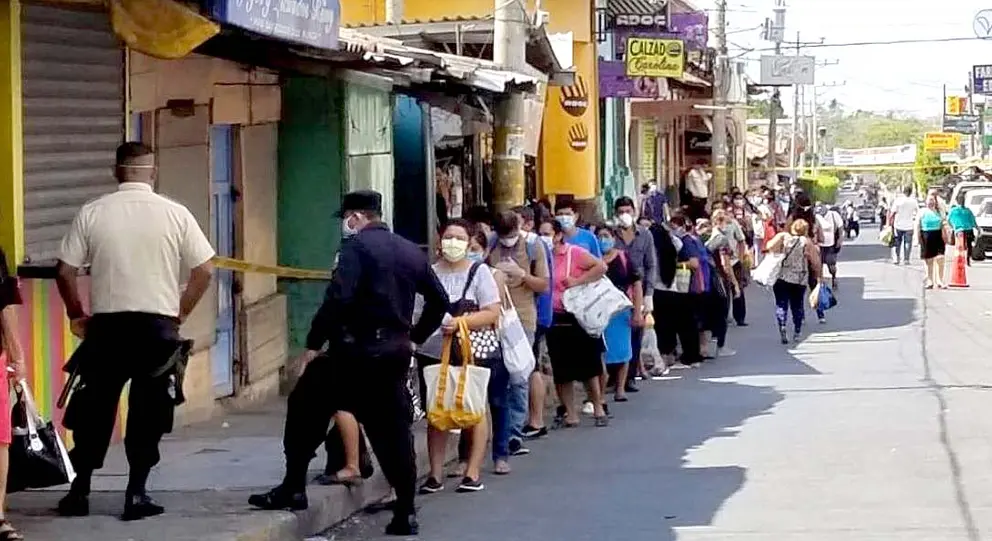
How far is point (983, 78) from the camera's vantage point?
2391 inches

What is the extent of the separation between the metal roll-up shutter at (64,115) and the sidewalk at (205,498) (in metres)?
1.40

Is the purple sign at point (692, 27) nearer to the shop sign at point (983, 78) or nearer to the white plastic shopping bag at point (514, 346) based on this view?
the white plastic shopping bag at point (514, 346)

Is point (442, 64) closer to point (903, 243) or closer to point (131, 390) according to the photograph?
point (131, 390)

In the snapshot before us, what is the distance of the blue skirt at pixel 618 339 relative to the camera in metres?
14.4

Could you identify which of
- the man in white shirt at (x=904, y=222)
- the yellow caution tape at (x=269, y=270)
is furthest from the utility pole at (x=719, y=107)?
the yellow caution tape at (x=269, y=270)

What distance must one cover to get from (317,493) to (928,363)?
10705 millimetres

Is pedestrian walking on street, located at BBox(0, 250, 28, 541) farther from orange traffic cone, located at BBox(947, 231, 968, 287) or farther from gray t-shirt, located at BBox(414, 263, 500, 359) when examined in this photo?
orange traffic cone, located at BBox(947, 231, 968, 287)

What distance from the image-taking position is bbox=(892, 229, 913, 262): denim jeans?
38156mm

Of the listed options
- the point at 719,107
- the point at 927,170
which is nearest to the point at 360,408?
the point at 719,107

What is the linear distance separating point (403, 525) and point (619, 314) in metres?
5.81

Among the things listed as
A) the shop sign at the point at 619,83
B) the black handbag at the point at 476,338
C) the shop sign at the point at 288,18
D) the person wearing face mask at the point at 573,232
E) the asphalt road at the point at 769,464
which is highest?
the shop sign at the point at 619,83

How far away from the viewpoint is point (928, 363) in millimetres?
18375

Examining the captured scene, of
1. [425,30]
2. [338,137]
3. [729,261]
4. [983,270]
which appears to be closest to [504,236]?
[338,137]

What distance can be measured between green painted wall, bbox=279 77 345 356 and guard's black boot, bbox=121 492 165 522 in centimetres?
569
